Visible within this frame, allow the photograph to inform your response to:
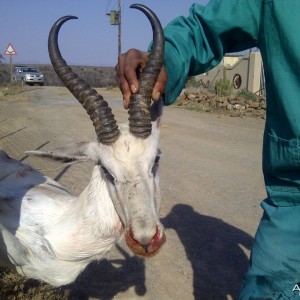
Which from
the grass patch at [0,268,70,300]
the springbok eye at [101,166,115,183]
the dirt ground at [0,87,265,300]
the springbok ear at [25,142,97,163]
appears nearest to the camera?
the springbok eye at [101,166,115,183]

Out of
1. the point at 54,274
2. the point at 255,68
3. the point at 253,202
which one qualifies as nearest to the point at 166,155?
the point at 253,202

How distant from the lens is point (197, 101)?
82.9ft

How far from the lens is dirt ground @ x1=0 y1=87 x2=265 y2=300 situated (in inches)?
219

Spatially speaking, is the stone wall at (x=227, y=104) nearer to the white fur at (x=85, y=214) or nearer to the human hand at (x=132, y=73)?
the white fur at (x=85, y=214)

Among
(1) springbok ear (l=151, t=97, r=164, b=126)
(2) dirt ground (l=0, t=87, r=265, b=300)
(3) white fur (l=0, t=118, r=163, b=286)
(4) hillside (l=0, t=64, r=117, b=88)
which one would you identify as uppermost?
(1) springbok ear (l=151, t=97, r=164, b=126)

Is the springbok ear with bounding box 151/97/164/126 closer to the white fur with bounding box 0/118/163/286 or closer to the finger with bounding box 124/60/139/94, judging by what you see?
the white fur with bounding box 0/118/163/286

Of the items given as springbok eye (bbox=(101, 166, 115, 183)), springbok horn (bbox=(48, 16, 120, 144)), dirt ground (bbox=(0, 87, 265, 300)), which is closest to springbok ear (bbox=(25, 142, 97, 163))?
dirt ground (bbox=(0, 87, 265, 300))

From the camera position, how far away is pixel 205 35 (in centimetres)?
305

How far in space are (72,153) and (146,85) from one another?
4.24 feet

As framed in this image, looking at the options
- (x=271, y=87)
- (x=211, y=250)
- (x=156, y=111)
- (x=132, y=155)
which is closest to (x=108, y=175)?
(x=132, y=155)

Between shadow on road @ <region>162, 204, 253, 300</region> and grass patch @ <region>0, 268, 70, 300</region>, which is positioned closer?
grass patch @ <region>0, 268, 70, 300</region>

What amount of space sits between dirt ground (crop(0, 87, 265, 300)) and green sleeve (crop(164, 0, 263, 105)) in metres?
1.77

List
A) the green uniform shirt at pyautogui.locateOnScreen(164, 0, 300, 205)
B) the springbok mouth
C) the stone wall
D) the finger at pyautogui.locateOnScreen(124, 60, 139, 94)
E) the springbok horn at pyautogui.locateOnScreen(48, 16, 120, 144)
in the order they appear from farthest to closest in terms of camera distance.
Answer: the stone wall, the springbok horn at pyautogui.locateOnScreen(48, 16, 120, 144), the springbok mouth, the finger at pyautogui.locateOnScreen(124, 60, 139, 94), the green uniform shirt at pyautogui.locateOnScreen(164, 0, 300, 205)

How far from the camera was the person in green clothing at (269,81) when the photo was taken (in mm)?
2590
